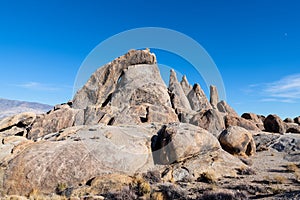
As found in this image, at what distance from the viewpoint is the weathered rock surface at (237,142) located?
17.4 meters

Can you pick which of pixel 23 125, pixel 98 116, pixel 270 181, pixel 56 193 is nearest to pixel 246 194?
pixel 270 181

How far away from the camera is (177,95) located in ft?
127

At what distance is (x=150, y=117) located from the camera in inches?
950

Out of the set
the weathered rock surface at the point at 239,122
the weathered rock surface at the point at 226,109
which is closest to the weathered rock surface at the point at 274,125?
the weathered rock surface at the point at 239,122

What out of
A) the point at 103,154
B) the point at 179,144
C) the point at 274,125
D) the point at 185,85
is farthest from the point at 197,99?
the point at 103,154

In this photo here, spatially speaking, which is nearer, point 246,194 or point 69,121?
point 246,194

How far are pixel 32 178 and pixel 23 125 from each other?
17165 mm

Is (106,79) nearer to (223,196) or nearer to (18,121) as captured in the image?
(18,121)

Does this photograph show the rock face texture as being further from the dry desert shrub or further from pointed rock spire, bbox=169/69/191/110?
pointed rock spire, bbox=169/69/191/110

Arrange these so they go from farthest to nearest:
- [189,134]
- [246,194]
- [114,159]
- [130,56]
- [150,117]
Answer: [130,56]
[150,117]
[189,134]
[114,159]
[246,194]

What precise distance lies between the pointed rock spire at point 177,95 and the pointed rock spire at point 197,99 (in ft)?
21.0

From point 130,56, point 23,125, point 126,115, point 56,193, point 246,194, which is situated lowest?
point 56,193

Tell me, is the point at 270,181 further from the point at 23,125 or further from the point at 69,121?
the point at 23,125

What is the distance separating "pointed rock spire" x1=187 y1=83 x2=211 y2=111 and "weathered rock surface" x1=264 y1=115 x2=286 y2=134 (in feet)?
55.3
